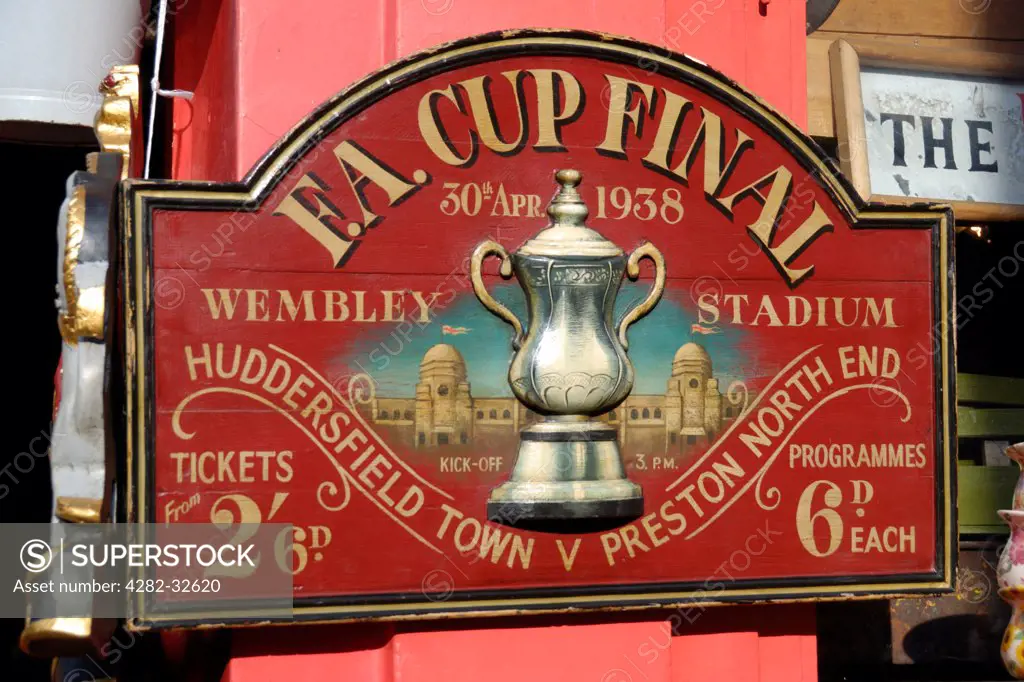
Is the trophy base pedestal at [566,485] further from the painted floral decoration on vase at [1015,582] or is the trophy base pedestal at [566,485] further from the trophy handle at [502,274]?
the painted floral decoration on vase at [1015,582]

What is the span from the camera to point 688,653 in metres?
3.49

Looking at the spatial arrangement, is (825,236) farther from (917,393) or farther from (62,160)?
(62,160)

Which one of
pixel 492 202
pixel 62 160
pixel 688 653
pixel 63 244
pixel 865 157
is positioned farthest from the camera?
pixel 62 160

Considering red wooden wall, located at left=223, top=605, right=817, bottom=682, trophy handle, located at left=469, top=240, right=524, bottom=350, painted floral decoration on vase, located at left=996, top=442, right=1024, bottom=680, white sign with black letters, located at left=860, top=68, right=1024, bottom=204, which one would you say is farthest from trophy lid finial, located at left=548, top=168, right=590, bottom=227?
painted floral decoration on vase, located at left=996, top=442, right=1024, bottom=680

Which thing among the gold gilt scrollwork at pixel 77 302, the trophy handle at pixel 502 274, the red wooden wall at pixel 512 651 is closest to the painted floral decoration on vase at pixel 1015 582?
the red wooden wall at pixel 512 651

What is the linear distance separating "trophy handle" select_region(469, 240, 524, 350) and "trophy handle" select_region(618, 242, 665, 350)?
25cm

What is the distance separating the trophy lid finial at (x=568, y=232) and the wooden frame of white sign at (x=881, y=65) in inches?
39.7

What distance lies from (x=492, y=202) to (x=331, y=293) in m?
0.43

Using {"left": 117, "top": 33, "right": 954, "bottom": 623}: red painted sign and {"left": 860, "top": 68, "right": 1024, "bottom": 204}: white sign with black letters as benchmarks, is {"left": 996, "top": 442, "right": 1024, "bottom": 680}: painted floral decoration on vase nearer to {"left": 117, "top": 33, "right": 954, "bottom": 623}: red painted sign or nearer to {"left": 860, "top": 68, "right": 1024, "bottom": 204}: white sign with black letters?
{"left": 117, "top": 33, "right": 954, "bottom": 623}: red painted sign

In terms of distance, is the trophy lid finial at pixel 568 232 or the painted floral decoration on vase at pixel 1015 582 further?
the painted floral decoration on vase at pixel 1015 582

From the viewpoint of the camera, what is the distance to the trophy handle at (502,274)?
3.23 metres

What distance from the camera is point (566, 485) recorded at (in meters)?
3.24

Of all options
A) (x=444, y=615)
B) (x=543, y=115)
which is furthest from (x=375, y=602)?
(x=543, y=115)

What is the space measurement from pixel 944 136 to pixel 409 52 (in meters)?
1.73
